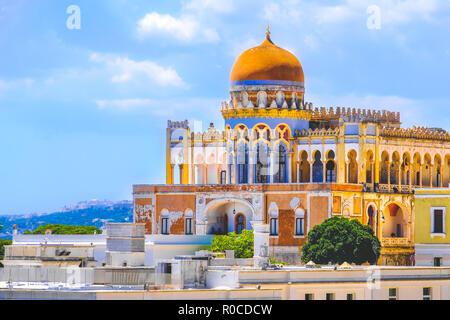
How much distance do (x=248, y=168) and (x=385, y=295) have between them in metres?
53.2

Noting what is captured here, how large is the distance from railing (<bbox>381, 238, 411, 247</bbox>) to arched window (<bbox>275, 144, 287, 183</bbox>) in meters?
11.0

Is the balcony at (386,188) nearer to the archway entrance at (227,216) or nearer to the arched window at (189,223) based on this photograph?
the archway entrance at (227,216)

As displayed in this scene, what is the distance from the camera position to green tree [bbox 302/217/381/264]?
118 m

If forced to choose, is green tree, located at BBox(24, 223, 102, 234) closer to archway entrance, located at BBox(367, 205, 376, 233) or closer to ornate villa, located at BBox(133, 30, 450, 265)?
ornate villa, located at BBox(133, 30, 450, 265)

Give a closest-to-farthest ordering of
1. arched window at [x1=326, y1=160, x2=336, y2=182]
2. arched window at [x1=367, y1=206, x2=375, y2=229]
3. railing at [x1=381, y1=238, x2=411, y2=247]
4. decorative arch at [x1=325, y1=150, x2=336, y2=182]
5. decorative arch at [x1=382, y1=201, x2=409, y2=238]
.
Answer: railing at [x1=381, y1=238, x2=411, y2=247] → arched window at [x1=367, y1=206, x2=375, y2=229] → decorative arch at [x1=382, y1=201, x2=409, y2=238] → decorative arch at [x1=325, y1=150, x2=336, y2=182] → arched window at [x1=326, y1=160, x2=336, y2=182]

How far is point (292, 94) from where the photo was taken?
133m

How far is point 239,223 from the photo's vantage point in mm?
131375

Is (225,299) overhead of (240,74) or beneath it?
beneath

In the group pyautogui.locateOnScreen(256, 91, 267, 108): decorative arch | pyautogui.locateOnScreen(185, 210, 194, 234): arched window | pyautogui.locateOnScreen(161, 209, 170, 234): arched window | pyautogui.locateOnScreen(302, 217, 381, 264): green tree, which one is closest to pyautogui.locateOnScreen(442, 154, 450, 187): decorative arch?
pyautogui.locateOnScreen(256, 91, 267, 108): decorative arch

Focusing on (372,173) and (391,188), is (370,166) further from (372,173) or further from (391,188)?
(391,188)

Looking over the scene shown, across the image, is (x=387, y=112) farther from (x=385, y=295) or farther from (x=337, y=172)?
(x=385, y=295)

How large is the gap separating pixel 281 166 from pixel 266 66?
8331 millimetres
